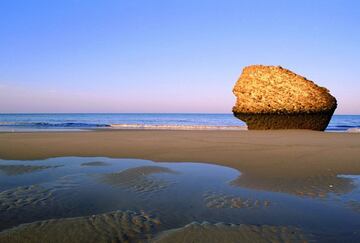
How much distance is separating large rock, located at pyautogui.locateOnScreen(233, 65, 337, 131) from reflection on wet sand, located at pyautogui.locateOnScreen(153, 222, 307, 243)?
41.4 ft

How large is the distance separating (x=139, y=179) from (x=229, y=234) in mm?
2249

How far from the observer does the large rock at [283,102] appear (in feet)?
47.1

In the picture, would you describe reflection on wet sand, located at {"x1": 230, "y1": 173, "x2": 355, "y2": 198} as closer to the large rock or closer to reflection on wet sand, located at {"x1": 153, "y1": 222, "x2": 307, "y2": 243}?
reflection on wet sand, located at {"x1": 153, "y1": 222, "x2": 307, "y2": 243}

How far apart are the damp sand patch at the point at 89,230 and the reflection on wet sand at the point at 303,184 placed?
6.03 feet

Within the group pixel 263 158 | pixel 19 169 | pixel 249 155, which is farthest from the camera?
pixel 249 155

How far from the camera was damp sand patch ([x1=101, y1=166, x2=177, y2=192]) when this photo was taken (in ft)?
13.3

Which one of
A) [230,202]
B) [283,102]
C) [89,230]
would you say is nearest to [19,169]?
[89,230]

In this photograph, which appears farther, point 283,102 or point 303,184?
point 283,102

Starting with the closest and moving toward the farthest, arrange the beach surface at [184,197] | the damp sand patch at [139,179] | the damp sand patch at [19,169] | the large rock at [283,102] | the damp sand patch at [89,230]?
the damp sand patch at [89,230]
the beach surface at [184,197]
the damp sand patch at [139,179]
the damp sand patch at [19,169]
the large rock at [283,102]

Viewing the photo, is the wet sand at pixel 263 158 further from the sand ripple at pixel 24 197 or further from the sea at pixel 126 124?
the sea at pixel 126 124

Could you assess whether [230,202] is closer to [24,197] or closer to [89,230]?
[89,230]

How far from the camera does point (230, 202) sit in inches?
134

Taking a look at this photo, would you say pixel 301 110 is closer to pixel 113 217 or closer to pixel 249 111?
pixel 249 111

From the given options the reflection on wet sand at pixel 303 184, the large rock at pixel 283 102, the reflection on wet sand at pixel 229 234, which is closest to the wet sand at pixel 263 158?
the reflection on wet sand at pixel 303 184
